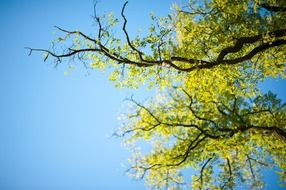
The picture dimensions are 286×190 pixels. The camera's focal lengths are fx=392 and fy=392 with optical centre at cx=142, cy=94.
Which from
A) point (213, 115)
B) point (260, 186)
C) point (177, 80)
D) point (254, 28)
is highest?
point (254, 28)

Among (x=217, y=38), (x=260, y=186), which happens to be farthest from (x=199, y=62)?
(x=260, y=186)

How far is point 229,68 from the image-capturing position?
1781cm

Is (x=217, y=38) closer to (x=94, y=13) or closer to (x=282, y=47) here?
(x=282, y=47)

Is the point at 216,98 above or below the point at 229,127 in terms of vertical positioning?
above

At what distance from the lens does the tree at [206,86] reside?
53.2 ft

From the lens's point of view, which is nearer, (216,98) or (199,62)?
(199,62)

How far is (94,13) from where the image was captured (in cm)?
1523

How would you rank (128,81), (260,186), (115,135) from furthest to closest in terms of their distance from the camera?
(260,186) → (115,135) → (128,81)

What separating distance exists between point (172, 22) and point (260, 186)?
9.89 metres

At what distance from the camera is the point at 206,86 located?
18266 mm

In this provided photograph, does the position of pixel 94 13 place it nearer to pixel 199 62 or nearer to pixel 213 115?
pixel 199 62

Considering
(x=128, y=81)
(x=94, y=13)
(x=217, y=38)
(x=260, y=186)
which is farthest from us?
(x=260, y=186)

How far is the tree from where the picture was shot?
16203 mm

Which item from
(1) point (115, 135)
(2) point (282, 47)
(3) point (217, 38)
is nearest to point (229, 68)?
(3) point (217, 38)
